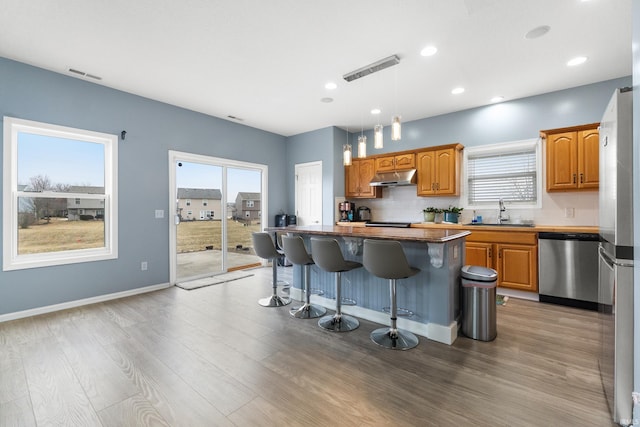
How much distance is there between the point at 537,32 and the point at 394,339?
10.8 feet

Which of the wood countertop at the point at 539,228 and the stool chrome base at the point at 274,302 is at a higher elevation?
the wood countertop at the point at 539,228

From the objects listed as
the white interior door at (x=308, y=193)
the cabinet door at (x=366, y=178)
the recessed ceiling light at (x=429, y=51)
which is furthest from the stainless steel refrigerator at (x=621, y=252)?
the white interior door at (x=308, y=193)

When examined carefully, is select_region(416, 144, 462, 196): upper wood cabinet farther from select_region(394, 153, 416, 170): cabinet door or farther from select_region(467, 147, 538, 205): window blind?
select_region(467, 147, 538, 205): window blind

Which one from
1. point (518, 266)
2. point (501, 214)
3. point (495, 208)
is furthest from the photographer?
point (495, 208)

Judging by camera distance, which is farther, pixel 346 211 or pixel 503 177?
pixel 346 211

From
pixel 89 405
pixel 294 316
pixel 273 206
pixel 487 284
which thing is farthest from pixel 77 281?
pixel 487 284

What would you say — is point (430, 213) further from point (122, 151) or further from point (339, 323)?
point (122, 151)

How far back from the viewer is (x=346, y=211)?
5891 mm

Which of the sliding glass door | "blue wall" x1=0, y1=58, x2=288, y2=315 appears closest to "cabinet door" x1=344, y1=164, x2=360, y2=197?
the sliding glass door

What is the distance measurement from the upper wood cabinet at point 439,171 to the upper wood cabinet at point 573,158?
1.22 m

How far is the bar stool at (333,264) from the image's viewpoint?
2.74m

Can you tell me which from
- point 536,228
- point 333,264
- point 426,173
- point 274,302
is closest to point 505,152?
point 426,173

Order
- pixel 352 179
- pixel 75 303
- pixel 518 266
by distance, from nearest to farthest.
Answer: pixel 75 303
pixel 518 266
pixel 352 179

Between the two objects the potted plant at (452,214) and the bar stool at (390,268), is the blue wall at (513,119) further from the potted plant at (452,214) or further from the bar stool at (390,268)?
the bar stool at (390,268)
